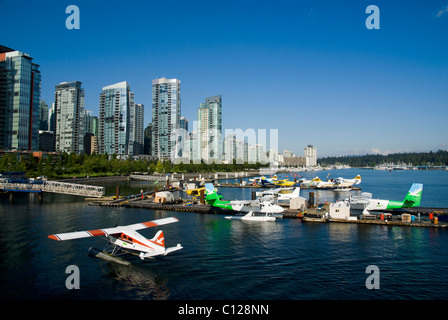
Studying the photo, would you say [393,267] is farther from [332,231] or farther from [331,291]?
[332,231]

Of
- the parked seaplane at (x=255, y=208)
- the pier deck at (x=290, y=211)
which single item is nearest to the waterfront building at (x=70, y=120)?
the pier deck at (x=290, y=211)

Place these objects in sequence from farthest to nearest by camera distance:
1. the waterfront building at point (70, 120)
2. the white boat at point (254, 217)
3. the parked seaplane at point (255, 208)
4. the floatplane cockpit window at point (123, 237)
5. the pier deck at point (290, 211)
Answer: the waterfront building at point (70, 120) → the parked seaplane at point (255, 208) → the white boat at point (254, 217) → the pier deck at point (290, 211) → the floatplane cockpit window at point (123, 237)

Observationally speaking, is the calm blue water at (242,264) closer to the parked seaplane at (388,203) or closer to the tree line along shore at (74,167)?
the parked seaplane at (388,203)

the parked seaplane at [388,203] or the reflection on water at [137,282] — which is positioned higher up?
the parked seaplane at [388,203]

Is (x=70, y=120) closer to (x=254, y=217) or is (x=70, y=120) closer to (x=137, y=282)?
(x=254, y=217)
